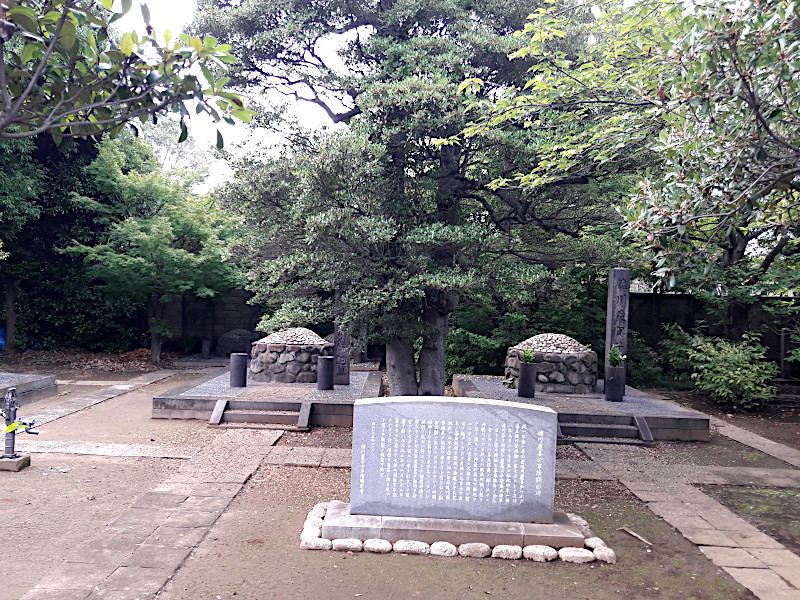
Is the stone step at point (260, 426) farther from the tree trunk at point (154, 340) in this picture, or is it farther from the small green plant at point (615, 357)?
the tree trunk at point (154, 340)

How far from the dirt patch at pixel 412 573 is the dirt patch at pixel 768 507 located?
2.87 ft

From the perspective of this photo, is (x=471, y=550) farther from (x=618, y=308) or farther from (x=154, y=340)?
(x=154, y=340)

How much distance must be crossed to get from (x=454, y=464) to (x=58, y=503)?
10.9 ft

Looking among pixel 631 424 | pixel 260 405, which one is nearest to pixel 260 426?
pixel 260 405

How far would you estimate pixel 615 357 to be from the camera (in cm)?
964

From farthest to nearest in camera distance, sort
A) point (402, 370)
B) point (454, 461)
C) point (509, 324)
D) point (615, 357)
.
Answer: point (509, 324)
point (615, 357)
point (402, 370)
point (454, 461)

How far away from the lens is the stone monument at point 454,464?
4551 mm

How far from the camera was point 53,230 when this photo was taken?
15125 mm

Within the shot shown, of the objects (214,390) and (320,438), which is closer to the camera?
(320,438)

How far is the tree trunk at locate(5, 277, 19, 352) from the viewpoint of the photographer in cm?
1481

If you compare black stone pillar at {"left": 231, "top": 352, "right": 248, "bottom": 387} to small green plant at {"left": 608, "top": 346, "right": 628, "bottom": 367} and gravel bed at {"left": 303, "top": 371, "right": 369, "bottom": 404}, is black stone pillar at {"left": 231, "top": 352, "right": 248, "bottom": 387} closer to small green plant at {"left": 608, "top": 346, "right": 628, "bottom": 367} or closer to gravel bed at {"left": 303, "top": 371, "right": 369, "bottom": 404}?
gravel bed at {"left": 303, "top": 371, "right": 369, "bottom": 404}

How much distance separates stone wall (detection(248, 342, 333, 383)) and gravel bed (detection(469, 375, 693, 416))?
2950 mm

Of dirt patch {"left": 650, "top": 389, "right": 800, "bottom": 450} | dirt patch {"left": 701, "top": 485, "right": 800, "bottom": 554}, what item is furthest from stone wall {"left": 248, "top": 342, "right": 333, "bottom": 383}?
dirt patch {"left": 650, "top": 389, "right": 800, "bottom": 450}

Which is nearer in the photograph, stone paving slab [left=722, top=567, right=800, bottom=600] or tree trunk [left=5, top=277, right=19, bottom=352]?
stone paving slab [left=722, top=567, right=800, bottom=600]
